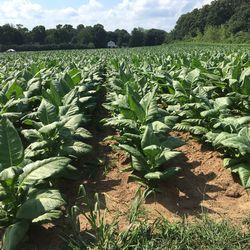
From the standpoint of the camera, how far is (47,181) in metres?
2.89

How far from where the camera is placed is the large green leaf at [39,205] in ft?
7.57

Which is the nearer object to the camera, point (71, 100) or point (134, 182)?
point (134, 182)

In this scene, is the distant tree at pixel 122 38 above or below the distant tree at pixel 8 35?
below

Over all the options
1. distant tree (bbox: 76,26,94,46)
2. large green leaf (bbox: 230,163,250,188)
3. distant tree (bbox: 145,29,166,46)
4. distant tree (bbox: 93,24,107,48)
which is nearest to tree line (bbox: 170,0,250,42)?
distant tree (bbox: 145,29,166,46)

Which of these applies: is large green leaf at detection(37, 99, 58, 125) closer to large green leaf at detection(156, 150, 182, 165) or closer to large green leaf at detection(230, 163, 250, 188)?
large green leaf at detection(156, 150, 182, 165)

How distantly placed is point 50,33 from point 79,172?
70720 mm

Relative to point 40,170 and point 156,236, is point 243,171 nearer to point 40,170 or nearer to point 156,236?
point 156,236

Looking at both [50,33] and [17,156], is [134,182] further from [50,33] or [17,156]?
[50,33]

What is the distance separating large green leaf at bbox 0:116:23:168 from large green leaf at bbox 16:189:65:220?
1.10 feet

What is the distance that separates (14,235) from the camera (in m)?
2.27

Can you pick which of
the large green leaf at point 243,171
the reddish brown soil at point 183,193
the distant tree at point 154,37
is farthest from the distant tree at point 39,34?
the large green leaf at point 243,171

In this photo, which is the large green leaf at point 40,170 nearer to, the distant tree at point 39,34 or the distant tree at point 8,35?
the distant tree at point 8,35

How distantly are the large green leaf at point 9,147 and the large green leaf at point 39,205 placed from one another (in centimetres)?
34

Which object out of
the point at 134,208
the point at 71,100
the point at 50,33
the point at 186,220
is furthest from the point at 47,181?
the point at 50,33
